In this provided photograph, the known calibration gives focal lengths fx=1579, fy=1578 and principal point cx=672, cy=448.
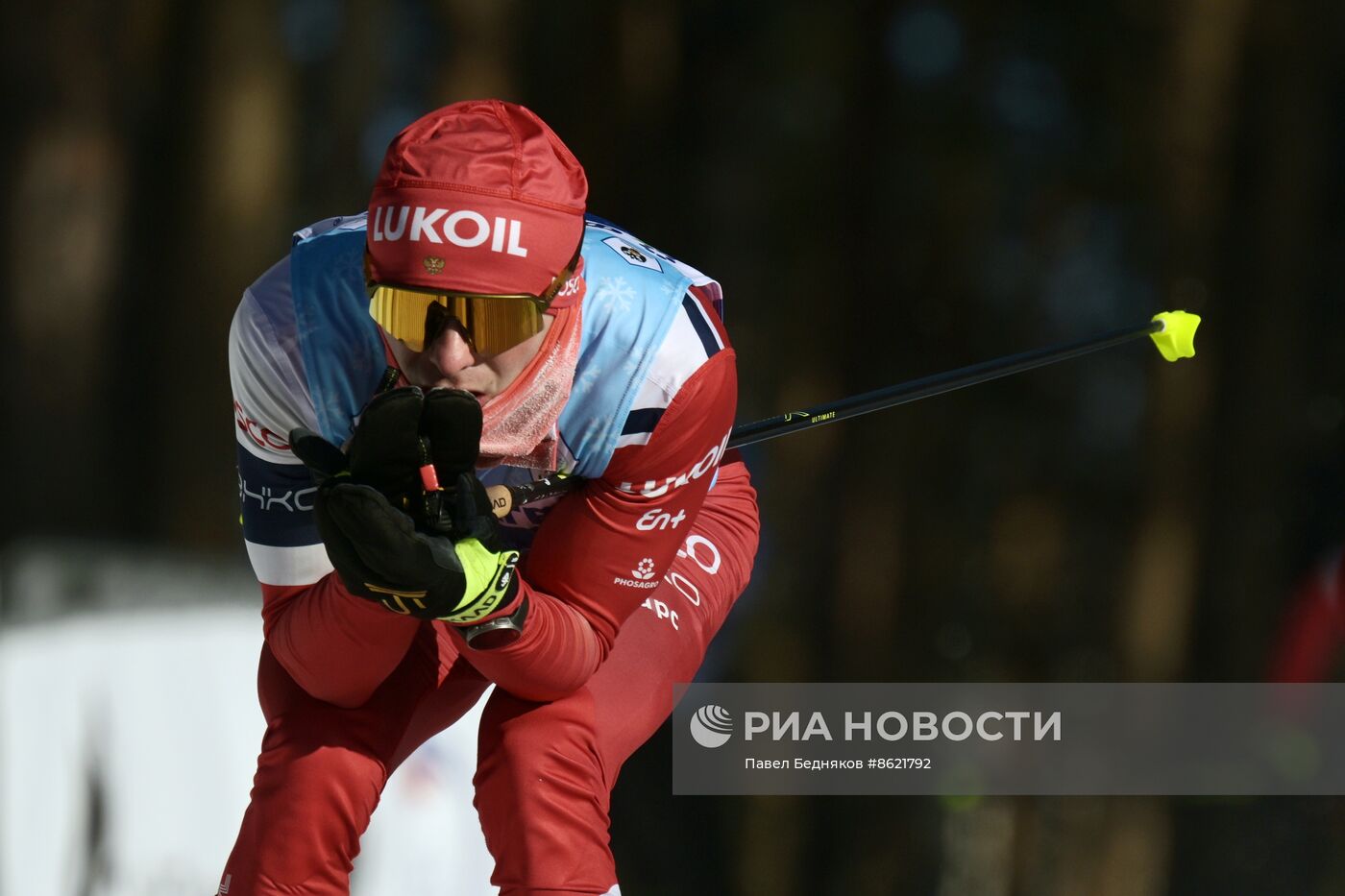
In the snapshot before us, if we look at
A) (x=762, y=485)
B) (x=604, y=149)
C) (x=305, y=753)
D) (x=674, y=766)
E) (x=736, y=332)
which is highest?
(x=604, y=149)

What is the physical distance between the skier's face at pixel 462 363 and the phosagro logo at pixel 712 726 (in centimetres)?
206

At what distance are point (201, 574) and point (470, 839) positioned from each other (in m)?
1.12

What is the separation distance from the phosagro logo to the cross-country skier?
1664 mm

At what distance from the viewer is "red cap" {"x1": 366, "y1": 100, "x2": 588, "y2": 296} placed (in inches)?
52.4

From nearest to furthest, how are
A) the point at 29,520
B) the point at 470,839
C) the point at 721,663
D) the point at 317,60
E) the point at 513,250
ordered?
the point at 513,250
the point at 470,839
the point at 29,520
the point at 317,60
the point at 721,663

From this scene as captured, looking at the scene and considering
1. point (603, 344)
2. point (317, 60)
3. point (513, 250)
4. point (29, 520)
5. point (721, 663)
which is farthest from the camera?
point (721, 663)

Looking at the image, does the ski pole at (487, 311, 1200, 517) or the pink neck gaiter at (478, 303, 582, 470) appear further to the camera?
the ski pole at (487, 311, 1200, 517)

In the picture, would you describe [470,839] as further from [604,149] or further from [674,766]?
[604,149]

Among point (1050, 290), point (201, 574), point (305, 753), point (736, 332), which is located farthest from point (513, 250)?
point (1050, 290)

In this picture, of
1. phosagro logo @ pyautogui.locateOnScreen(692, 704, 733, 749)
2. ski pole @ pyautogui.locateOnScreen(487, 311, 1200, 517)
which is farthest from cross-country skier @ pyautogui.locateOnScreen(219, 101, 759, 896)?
phosagro logo @ pyautogui.locateOnScreen(692, 704, 733, 749)

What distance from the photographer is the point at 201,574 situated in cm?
329

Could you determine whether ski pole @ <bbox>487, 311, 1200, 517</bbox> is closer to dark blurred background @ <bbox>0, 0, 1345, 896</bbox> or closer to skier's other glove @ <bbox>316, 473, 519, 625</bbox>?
skier's other glove @ <bbox>316, 473, 519, 625</bbox>

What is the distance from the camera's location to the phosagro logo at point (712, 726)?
3391 millimetres

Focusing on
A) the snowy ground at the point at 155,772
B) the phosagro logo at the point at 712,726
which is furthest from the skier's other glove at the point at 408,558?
the phosagro logo at the point at 712,726
